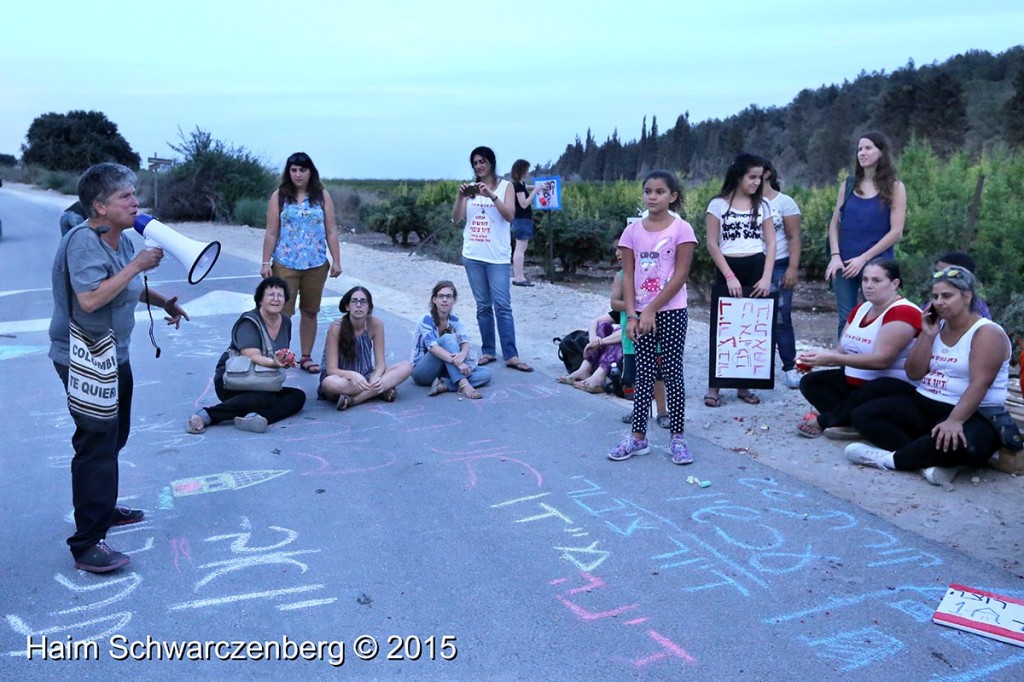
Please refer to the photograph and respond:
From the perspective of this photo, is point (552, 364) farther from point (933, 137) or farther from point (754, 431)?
point (933, 137)

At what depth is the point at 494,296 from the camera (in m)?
7.47

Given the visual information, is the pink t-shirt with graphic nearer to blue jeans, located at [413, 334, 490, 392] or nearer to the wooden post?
blue jeans, located at [413, 334, 490, 392]

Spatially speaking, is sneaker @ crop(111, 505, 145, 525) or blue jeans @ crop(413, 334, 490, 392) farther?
blue jeans @ crop(413, 334, 490, 392)

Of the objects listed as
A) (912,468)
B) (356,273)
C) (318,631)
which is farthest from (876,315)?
(356,273)

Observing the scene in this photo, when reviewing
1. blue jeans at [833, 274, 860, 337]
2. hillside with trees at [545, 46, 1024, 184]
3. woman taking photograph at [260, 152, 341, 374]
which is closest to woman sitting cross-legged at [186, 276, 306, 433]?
woman taking photograph at [260, 152, 341, 374]

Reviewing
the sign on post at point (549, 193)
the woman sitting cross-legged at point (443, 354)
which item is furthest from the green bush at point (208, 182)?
the woman sitting cross-legged at point (443, 354)

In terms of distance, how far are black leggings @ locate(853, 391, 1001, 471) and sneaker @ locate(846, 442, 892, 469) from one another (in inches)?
2.1

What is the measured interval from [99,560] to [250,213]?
25321 mm

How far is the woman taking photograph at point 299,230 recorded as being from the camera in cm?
719

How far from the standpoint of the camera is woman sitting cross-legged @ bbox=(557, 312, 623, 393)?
22.4ft

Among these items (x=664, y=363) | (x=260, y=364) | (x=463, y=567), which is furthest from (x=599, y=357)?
(x=463, y=567)

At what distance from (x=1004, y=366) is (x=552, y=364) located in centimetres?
387

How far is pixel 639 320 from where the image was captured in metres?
5.12

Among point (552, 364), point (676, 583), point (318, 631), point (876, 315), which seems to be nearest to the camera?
point (318, 631)
